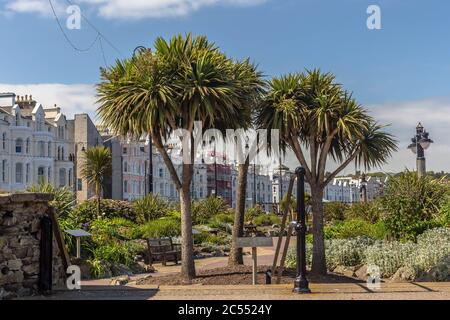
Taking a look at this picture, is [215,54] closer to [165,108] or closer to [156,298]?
[165,108]

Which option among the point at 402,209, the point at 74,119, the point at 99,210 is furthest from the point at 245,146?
the point at 74,119

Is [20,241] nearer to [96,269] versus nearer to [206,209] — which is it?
[96,269]

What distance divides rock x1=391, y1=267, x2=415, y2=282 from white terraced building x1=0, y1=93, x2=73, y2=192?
136 feet

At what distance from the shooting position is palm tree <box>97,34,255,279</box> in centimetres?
1090

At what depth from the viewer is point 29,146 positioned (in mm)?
57000

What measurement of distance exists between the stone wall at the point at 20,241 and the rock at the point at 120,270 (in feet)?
22.0

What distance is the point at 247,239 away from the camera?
1018cm

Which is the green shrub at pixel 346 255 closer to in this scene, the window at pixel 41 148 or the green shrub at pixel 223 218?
the green shrub at pixel 223 218

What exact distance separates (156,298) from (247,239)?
2436 millimetres

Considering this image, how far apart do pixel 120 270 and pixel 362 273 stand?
648 cm

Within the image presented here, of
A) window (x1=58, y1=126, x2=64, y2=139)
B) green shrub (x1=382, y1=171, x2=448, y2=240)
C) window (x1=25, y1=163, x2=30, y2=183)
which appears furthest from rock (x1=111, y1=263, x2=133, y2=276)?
window (x1=58, y1=126, x2=64, y2=139)

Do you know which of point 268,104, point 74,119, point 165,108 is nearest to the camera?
point 165,108

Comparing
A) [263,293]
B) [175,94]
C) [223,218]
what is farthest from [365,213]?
[263,293]

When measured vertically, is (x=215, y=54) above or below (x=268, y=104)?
above
